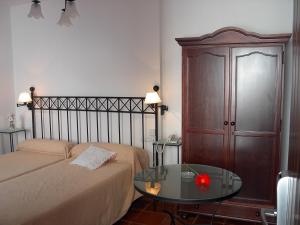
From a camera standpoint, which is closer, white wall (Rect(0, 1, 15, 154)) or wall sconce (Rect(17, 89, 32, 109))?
wall sconce (Rect(17, 89, 32, 109))

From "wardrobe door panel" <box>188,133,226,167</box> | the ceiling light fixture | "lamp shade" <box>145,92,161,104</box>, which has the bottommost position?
"wardrobe door panel" <box>188,133,226,167</box>

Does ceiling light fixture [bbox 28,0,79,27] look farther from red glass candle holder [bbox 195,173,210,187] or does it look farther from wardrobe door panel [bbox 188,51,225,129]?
red glass candle holder [bbox 195,173,210,187]

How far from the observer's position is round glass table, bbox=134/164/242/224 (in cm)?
190

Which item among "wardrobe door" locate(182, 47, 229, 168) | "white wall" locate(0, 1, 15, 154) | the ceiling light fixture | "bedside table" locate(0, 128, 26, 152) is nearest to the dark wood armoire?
"wardrobe door" locate(182, 47, 229, 168)

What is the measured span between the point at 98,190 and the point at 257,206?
151 centimetres

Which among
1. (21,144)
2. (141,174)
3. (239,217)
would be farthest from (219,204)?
(21,144)

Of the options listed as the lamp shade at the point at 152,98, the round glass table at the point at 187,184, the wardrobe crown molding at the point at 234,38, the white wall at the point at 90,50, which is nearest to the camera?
the round glass table at the point at 187,184

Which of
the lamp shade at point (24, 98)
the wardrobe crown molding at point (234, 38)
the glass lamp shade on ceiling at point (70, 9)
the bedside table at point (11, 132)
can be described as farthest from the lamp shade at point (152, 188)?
the bedside table at point (11, 132)

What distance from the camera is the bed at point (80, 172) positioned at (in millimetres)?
2119

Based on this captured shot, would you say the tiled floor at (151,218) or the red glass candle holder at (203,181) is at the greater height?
the red glass candle holder at (203,181)

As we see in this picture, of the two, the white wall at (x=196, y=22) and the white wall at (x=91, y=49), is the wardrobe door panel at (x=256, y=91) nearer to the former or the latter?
the white wall at (x=196, y=22)

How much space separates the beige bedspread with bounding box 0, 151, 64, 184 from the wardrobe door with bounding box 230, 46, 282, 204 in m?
2.08

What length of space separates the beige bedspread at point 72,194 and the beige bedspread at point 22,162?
0.43 ft

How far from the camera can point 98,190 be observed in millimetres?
2535
